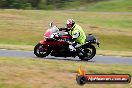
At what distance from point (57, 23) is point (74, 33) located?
23.7 metres

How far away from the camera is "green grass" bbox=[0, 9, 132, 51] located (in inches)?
1367

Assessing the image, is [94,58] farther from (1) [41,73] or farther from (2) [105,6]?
(2) [105,6]

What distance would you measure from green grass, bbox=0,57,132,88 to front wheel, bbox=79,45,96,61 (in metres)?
3.10

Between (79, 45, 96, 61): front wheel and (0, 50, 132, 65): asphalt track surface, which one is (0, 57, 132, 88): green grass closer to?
(0, 50, 132, 65): asphalt track surface

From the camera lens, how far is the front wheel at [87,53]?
2106cm

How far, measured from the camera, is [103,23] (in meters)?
48.2

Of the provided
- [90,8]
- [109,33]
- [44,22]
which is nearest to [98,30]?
[109,33]

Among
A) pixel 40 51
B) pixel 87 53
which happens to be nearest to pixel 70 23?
pixel 87 53

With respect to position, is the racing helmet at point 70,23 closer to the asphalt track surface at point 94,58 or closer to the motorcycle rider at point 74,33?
the motorcycle rider at point 74,33

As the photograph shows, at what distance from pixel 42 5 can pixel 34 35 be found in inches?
1497

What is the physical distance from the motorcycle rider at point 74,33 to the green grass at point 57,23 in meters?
12.2

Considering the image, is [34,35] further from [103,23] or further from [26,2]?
[26,2]

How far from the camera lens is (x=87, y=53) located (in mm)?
21156

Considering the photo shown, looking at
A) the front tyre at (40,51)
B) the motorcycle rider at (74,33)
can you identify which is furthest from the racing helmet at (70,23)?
the front tyre at (40,51)
